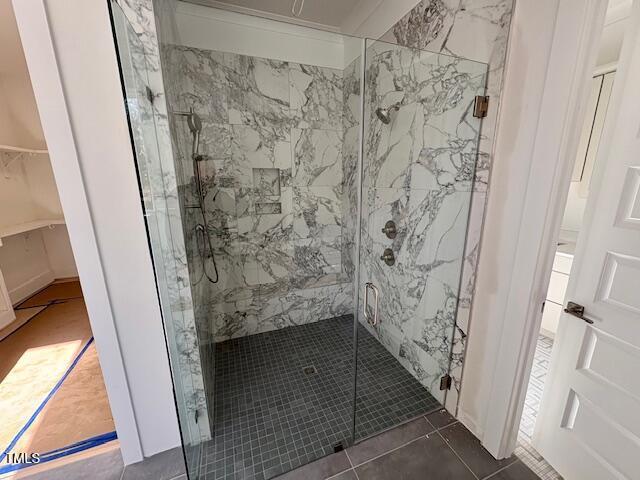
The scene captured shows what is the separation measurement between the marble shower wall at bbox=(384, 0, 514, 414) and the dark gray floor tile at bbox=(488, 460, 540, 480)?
0.36m

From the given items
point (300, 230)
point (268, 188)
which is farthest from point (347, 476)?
point (268, 188)

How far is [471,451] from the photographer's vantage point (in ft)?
4.82

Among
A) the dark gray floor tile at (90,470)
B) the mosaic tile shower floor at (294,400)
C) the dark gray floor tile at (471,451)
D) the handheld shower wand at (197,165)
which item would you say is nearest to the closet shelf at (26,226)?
the handheld shower wand at (197,165)

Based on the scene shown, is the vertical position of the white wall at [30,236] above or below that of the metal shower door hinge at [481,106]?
below

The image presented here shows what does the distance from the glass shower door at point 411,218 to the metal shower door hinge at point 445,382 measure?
0.03m

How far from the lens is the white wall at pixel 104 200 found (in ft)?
3.40

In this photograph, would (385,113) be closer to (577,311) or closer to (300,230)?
(300,230)

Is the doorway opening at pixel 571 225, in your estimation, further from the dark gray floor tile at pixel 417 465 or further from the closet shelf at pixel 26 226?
the closet shelf at pixel 26 226

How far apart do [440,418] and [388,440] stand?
0.40 meters

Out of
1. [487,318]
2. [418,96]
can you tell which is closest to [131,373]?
[487,318]

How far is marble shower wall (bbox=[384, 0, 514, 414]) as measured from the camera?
1261 mm

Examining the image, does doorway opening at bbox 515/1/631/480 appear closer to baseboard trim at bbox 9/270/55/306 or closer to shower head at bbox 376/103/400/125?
shower head at bbox 376/103/400/125

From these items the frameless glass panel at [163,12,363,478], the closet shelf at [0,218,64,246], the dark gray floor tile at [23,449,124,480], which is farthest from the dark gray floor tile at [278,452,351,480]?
the closet shelf at [0,218,64,246]


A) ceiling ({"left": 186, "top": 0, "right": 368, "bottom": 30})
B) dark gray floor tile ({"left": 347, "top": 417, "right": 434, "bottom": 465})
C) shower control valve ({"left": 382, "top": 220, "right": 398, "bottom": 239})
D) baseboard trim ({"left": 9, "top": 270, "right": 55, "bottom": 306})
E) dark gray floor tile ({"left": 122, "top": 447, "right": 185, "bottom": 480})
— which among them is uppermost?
ceiling ({"left": 186, "top": 0, "right": 368, "bottom": 30})
